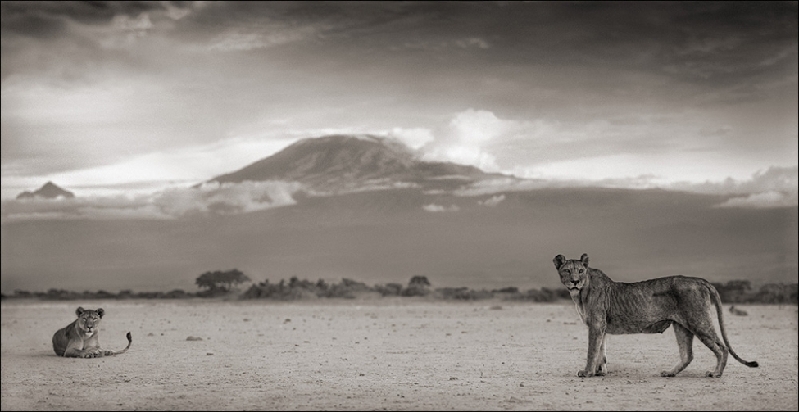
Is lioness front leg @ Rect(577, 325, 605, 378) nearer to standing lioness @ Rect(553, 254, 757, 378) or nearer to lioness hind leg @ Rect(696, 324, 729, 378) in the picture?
standing lioness @ Rect(553, 254, 757, 378)

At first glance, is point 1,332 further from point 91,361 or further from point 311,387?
point 311,387

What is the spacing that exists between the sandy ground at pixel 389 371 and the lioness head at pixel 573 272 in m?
1.46

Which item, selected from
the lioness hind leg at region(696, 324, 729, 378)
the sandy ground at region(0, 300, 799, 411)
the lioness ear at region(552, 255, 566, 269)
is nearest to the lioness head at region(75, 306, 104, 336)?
the sandy ground at region(0, 300, 799, 411)

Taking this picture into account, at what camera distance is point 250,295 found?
5081cm

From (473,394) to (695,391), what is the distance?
10.3ft

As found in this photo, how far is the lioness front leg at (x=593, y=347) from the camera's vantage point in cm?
1322

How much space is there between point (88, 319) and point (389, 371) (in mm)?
6740

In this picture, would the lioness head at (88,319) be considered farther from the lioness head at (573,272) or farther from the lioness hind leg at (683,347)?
the lioness hind leg at (683,347)

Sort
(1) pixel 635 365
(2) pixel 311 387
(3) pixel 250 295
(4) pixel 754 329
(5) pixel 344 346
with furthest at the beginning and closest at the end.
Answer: (3) pixel 250 295, (4) pixel 754 329, (5) pixel 344 346, (1) pixel 635 365, (2) pixel 311 387

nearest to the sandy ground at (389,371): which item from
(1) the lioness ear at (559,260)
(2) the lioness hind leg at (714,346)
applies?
(2) the lioness hind leg at (714,346)

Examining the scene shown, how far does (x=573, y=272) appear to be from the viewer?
1314cm

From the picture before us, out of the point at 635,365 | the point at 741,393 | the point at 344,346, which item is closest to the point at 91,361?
the point at 344,346

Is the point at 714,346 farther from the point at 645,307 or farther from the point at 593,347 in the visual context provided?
the point at 593,347

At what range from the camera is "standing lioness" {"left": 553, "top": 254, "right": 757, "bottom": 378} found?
12.9 m
